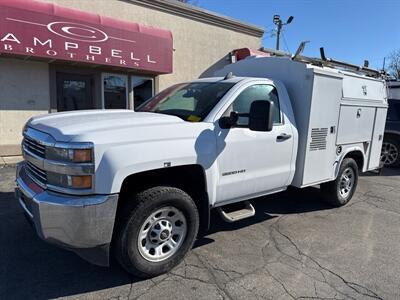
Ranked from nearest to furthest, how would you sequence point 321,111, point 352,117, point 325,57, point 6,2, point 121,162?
1. point 121,162
2. point 321,111
3. point 352,117
4. point 325,57
5. point 6,2

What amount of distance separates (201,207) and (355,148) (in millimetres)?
3461

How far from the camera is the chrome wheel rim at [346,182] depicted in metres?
5.80

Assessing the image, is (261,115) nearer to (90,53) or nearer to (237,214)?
(237,214)

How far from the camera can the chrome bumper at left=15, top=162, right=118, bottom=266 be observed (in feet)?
9.15

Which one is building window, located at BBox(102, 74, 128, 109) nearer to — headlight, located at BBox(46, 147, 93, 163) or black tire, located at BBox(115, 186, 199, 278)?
black tire, located at BBox(115, 186, 199, 278)

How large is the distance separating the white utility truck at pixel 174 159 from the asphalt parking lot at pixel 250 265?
0.31 metres

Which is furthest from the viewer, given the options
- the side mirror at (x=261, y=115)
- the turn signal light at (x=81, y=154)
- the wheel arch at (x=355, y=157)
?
the wheel arch at (x=355, y=157)

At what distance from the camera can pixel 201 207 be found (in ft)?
12.3

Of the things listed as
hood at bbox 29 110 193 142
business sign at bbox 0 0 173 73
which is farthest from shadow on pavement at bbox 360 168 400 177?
hood at bbox 29 110 193 142

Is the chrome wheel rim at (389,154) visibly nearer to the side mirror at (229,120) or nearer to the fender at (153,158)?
the side mirror at (229,120)

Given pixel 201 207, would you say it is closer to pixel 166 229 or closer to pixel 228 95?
pixel 166 229

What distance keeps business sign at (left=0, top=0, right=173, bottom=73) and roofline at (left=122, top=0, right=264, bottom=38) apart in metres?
0.95

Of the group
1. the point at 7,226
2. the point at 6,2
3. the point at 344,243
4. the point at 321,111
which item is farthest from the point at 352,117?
the point at 6,2

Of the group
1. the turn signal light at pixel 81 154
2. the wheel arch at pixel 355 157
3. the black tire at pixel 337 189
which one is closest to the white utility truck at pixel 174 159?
the turn signal light at pixel 81 154
